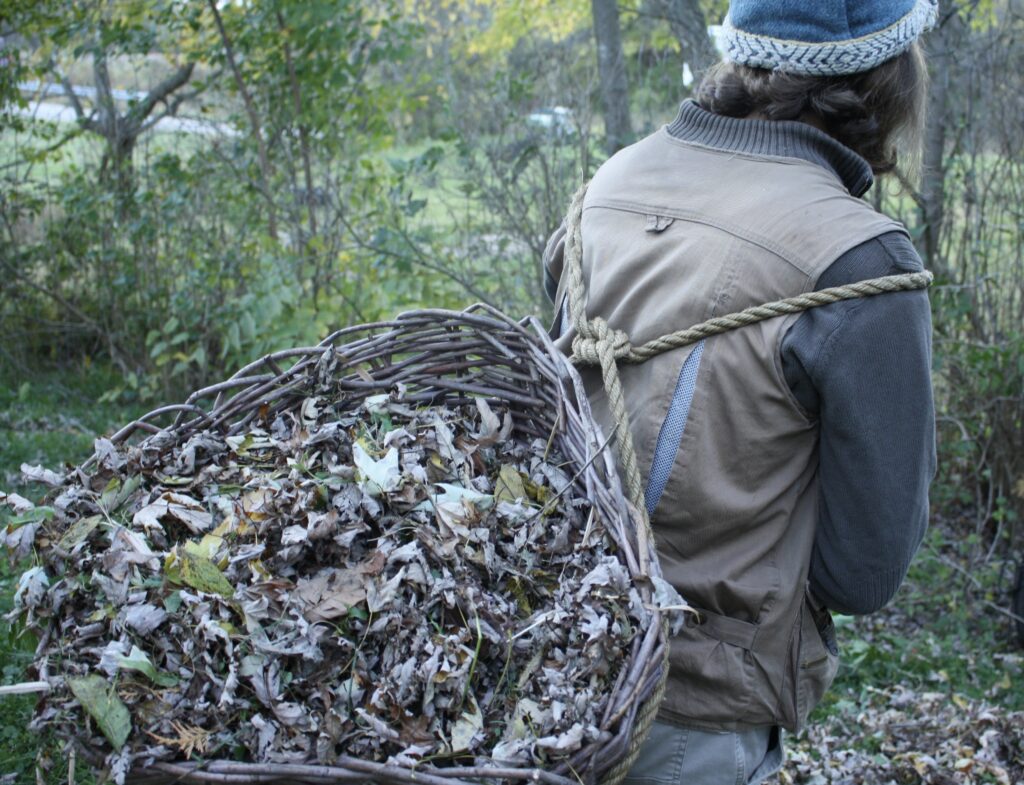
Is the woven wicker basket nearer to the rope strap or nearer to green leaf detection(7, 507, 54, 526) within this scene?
the rope strap

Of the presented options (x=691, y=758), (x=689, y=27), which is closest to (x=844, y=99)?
(x=691, y=758)

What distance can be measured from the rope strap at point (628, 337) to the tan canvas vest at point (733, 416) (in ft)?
0.07

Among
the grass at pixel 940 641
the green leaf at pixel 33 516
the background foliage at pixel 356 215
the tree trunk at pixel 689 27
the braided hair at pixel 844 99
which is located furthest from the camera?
the tree trunk at pixel 689 27

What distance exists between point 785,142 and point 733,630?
83 centimetres

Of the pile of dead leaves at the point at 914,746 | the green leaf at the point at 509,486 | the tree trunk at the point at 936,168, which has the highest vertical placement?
the green leaf at the point at 509,486

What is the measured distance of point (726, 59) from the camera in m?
1.82

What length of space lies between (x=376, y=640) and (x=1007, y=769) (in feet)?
9.60

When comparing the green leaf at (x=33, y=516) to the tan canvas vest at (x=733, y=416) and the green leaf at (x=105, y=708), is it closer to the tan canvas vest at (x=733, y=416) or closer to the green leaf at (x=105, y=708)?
the green leaf at (x=105, y=708)

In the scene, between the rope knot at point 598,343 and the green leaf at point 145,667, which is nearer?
the green leaf at point 145,667

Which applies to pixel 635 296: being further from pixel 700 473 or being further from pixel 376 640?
pixel 376 640

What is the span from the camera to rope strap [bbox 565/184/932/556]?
1.52 m

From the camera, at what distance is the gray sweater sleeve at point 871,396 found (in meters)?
1.53

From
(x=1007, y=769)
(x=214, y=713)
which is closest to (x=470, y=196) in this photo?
(x=1007, y=769)

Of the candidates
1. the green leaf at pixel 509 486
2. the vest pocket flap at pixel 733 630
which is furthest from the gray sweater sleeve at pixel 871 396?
the green leaf at pixel 509 486
